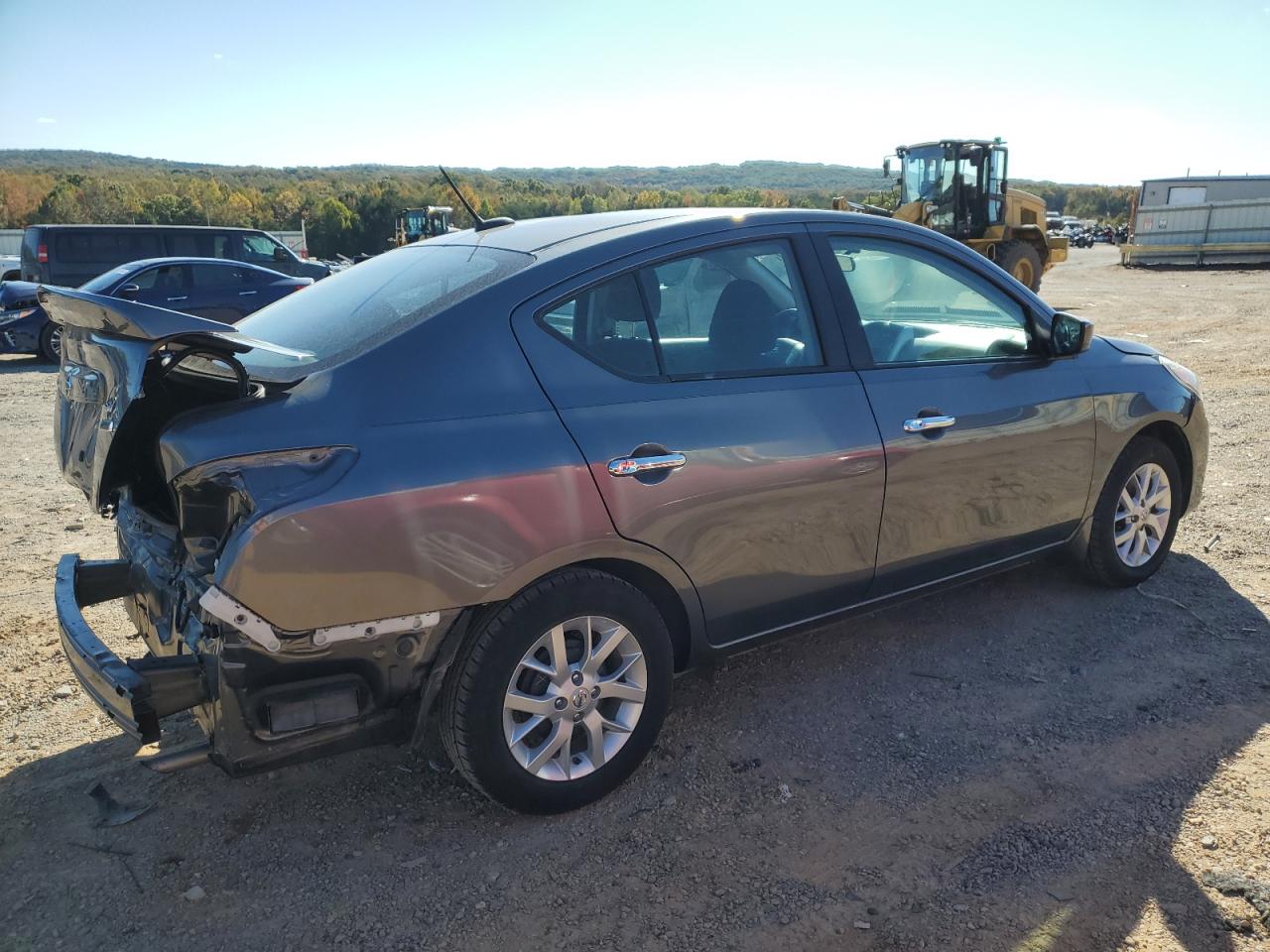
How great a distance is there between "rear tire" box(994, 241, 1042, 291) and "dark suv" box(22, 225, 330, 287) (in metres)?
12.8

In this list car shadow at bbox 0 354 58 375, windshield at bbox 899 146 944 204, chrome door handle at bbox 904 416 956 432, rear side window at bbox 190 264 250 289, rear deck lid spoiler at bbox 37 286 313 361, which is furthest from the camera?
windshield at bbox 899 146 944 204

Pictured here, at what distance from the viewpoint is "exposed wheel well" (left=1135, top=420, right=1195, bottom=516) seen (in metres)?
4.30

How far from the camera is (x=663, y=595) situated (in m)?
2.96

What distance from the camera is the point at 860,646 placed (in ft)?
12.9

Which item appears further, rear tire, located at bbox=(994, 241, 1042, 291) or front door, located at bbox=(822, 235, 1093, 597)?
rear tire, located at bbox=(994, 241, 1042, 291)

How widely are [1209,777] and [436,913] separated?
2419 mm

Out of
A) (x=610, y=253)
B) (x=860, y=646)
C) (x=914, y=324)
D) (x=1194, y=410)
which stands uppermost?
(x=610, y=253)

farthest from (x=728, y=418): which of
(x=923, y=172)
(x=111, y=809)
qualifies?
(x=923, y=172)

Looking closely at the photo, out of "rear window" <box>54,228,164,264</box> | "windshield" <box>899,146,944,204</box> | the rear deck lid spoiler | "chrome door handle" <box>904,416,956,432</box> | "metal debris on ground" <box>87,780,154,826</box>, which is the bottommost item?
"metal debris on ground" <box>87,780,154,826</box>

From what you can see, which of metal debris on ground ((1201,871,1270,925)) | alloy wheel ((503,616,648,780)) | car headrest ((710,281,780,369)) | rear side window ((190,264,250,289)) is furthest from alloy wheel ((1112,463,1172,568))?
rear side window ((190,264,250,289))

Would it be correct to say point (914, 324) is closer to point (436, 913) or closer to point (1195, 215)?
point (436, 913)

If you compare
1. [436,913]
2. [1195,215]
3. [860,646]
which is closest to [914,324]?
[860,646]

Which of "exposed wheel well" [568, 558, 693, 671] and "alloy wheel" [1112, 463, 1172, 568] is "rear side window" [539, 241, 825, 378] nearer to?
"exposed wheel well" [568, 558, 693, 671]

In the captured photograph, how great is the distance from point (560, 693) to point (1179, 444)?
337 centimetres
